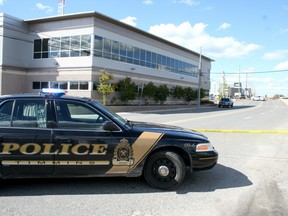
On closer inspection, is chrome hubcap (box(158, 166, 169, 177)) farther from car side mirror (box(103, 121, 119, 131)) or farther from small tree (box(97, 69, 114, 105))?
small tree (box(97, 69, 114, 105))

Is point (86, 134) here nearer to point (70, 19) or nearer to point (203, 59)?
point (70, 19)

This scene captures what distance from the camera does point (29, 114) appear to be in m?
5.41

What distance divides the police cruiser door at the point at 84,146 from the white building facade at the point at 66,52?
2876cm

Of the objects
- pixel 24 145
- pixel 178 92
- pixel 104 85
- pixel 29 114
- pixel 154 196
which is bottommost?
pixel 154 196

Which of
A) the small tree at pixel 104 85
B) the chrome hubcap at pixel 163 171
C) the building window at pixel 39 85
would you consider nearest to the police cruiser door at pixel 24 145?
the chrome hubcap at pixel 163 171

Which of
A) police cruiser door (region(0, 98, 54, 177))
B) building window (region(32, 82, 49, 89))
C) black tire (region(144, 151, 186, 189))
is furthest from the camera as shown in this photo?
building window (region(32, 82, 49, 89))

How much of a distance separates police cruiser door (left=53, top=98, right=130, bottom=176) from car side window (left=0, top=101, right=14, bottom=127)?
72 cm

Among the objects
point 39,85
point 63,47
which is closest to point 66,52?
point 63,47

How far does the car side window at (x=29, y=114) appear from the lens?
536 cm

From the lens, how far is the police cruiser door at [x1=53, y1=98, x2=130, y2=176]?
532 cm

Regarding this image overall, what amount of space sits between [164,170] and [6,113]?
2.66 m

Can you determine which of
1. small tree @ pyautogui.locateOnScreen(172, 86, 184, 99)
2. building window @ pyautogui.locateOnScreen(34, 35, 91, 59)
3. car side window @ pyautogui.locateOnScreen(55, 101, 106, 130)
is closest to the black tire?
car side window @ pyautogui.locateOnScreen(55, 101, 106, 130)

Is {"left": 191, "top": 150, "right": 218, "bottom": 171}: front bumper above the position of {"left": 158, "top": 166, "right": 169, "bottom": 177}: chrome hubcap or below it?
above

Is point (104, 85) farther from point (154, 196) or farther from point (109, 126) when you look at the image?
point (154, 196)
